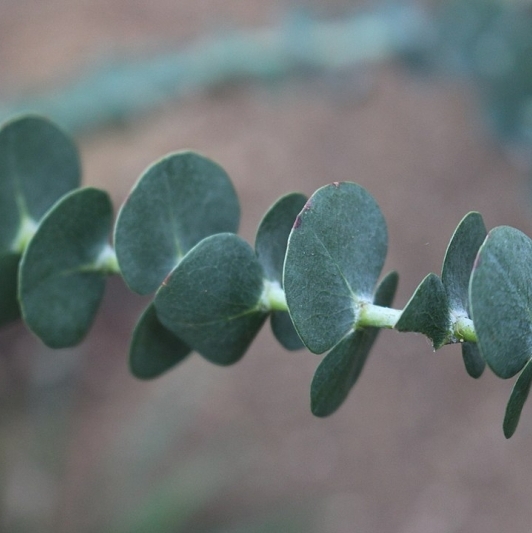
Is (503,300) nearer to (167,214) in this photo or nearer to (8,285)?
(167,214)

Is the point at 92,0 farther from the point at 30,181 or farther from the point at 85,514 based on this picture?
the point at 30,181

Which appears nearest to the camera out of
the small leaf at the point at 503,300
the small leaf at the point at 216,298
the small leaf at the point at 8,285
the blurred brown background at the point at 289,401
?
the small leaf at the point at 503,300

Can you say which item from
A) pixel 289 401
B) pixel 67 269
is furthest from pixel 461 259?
pixel 289 401

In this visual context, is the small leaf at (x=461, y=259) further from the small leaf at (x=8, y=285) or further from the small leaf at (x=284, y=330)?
the small leaf at (x=8, y=285)

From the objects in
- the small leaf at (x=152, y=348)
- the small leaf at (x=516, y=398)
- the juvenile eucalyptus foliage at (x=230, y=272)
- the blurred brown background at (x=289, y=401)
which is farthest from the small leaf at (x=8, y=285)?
the blurred brown background at (x=289, y=401)

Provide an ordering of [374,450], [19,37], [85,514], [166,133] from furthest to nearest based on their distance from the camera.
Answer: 1. [19,37]
2. [166,133]
3. [374,450]
4. [85,514]

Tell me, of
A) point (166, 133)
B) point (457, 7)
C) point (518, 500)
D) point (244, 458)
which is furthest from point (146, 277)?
point (166, 133)
